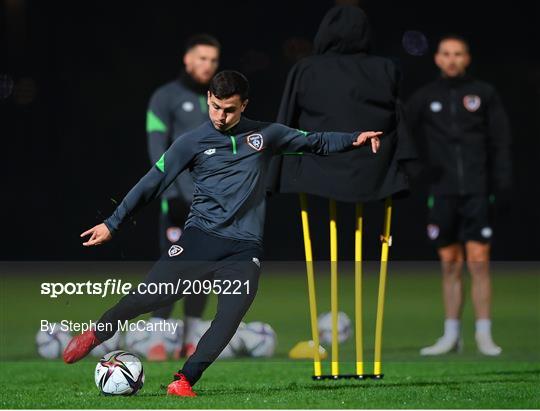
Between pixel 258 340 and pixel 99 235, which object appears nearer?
pixel 99 235

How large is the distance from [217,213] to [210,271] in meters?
0.34

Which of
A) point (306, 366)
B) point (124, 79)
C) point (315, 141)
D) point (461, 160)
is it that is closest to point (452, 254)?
point (461, 160)

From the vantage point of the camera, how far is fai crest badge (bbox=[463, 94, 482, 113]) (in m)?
12.4

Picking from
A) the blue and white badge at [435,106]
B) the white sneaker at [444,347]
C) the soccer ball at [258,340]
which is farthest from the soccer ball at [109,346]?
the blue and white badge at [435,106]

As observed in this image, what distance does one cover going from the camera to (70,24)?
19.0 metres

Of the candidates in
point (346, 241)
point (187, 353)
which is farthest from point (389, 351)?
point (346, 241)

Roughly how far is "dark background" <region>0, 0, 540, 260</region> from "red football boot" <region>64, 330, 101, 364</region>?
938cm

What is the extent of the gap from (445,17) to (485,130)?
661cm

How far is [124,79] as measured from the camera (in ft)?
62.2

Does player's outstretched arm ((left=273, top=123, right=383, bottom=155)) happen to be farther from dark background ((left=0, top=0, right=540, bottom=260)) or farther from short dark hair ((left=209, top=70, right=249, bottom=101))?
dark background ((left=0, top=0, right=540, bottom=260))

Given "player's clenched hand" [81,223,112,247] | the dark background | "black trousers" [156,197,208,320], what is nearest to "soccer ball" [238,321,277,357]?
"black trousers" [156,197,208,320]

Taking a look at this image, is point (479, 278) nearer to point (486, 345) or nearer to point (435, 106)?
point (486, 345)

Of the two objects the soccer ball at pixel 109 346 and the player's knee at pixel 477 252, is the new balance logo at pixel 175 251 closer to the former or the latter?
the soccer ball at pixel 109 346

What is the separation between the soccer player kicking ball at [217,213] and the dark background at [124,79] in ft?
30.5
